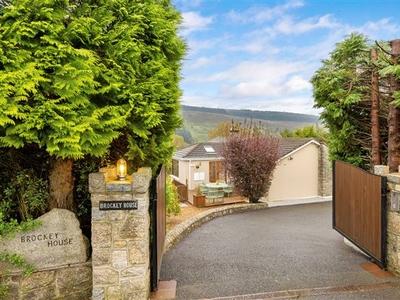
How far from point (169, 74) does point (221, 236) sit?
16.7 feet

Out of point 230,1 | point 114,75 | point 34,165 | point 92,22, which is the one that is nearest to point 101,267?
point 34,165

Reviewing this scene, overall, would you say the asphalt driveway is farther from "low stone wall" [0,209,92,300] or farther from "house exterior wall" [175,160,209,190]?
"house exterior wall" [175,160,209,190]

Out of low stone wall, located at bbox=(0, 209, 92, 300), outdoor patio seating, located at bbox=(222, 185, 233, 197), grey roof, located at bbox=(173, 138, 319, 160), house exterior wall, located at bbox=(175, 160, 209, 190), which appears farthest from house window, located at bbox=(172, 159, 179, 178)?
low stone wall, located at bbox=(0, 209, 92, 300)

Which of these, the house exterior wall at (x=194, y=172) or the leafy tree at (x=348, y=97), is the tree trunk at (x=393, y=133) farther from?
the house exterior wall at (x=194, y=172)

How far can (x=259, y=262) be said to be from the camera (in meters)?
5.18

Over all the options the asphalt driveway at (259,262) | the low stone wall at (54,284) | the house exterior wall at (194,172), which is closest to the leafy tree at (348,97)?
the asphalt driveway at (259,262)

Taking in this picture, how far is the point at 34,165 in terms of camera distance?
12.8ft

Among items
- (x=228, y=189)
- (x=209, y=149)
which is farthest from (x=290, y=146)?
(x=209, y=149)

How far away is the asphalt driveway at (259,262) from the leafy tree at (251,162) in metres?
4.22

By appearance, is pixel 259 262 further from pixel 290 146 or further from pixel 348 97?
pixel 290 146

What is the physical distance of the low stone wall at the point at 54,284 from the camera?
3.34 metres

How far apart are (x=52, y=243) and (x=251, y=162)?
33.7ft

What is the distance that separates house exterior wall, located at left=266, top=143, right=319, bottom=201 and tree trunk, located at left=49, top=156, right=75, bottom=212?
40.6 feet

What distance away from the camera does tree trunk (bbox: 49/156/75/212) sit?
3.76m
